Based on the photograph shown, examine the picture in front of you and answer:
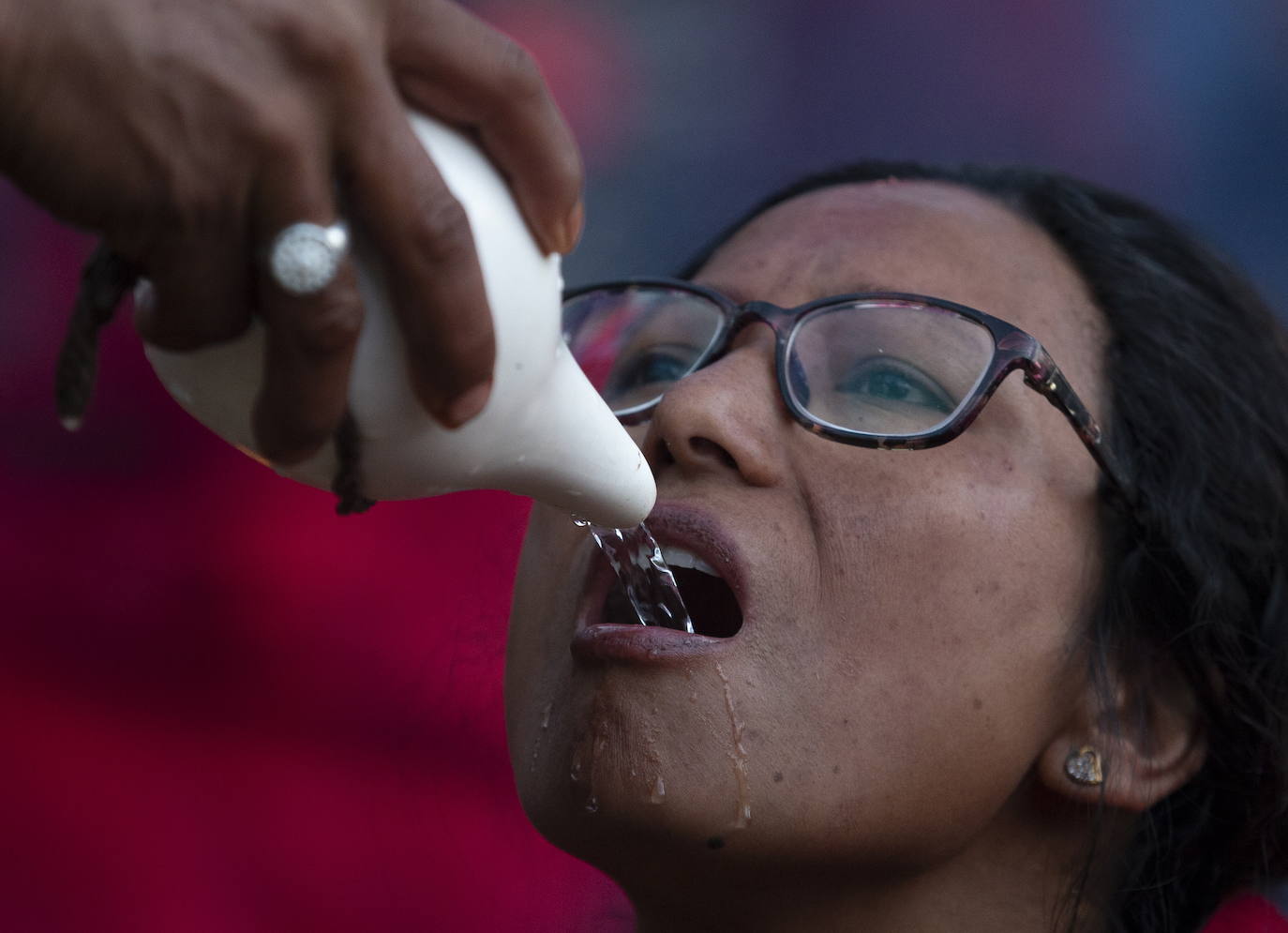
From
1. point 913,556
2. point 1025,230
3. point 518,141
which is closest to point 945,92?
point 1025,230

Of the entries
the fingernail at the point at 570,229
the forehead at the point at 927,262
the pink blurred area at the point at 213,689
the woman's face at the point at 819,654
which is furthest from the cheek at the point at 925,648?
the pink blurred area at the point at 213,689

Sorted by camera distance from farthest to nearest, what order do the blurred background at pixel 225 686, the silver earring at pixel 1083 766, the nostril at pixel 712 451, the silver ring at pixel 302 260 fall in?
the blurred background at pixel 225 686, the silver earring at pixel 1083 766, the nostril at pixel 712 451, the silver ring at pixel 302 260

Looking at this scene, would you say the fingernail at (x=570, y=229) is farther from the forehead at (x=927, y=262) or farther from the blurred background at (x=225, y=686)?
the blurred background at (x=225, y=686)

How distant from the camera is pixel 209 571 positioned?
9.43ft

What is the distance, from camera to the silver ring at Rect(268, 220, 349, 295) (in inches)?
25.2

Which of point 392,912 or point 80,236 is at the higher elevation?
point 80,236

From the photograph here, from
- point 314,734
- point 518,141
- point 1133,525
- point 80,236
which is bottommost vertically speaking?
point 314,734

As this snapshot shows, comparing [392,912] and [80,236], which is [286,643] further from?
[80,236]

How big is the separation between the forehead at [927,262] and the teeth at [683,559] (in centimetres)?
37

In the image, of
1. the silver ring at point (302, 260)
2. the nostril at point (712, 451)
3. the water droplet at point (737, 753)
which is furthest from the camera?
the nostril at point (712, 451)

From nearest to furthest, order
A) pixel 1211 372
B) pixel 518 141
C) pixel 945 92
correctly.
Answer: pixel 518 141, pixel 1211 372, pixel 945 92

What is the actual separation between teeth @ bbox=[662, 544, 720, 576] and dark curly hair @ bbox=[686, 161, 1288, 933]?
455 millimetres

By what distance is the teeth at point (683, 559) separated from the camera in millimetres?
1217

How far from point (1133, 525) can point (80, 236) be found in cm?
255
